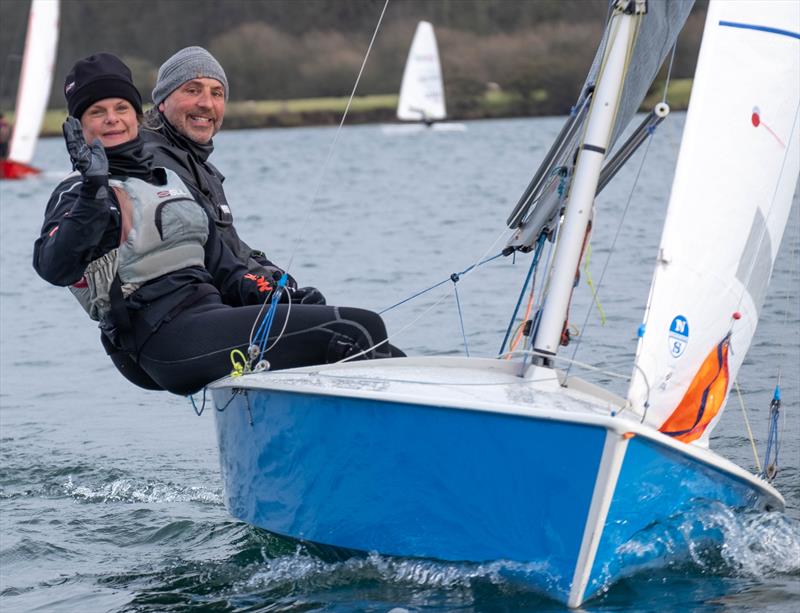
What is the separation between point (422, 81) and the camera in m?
32.0

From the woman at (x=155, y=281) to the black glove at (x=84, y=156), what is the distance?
0.40 feet

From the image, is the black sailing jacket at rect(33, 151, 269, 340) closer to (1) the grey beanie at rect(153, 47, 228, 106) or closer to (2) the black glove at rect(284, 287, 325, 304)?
(2) the black glove at rect(284, 287, 325, 304)

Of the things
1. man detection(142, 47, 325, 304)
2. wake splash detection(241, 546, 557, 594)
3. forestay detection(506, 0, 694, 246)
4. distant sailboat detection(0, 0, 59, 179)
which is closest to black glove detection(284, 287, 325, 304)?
man detection(142, 47, 325, 304)

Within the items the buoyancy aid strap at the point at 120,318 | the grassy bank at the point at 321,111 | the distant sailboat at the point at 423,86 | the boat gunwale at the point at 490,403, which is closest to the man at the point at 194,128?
the buoyancy aid strap at the point at 120,318

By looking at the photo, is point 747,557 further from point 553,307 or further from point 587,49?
point 587,49

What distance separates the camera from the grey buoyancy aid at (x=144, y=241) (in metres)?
3.49

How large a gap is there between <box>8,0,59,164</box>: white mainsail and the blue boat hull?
62.9 feet

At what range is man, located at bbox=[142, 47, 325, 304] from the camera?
3887 millimetres

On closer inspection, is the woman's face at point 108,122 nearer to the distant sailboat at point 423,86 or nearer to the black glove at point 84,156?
the black glove at point 84,156

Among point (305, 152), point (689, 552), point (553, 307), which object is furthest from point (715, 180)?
point (305, 152)

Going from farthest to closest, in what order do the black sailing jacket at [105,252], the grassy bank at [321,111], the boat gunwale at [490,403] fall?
the grassy bank at [321,111]
the black sailing jacket at [105,252]
the boat gunwale at [490,403]

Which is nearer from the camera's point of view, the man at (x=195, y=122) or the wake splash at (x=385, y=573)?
the wake splash at (x=385, y=573)

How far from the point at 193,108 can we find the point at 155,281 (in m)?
0.60

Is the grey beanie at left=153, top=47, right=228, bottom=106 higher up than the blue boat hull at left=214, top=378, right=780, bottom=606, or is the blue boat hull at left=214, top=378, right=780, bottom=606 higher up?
the grey beanie at left=153, top=47, right=228, bottom=106
